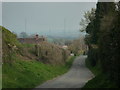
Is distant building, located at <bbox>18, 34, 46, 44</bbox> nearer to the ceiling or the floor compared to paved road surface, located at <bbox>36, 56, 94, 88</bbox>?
nearer to the ceiling

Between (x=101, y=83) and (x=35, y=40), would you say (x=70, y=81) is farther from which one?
(x=35, y=40)

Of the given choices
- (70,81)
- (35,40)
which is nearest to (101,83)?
(70,81)

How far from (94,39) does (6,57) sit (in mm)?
21482

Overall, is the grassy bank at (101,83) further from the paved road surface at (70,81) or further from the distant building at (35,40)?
the distant building at (35,40)

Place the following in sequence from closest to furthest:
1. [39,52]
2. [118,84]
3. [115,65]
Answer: [118,84] < [115,65] < [39,52]

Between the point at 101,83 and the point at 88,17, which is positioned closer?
the point at 101,83

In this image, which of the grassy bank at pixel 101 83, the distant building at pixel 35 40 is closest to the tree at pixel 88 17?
the distant building at pixel 35 40

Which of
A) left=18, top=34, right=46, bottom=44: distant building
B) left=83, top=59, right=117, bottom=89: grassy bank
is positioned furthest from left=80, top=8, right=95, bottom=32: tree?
left=83, top=59, right=117, bottom=89: grassy bank

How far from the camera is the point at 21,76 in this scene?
2789 centimetres

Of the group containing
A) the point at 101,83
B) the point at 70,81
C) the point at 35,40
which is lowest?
the point at 70,81

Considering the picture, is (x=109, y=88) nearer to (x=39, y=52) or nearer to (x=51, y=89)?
(x=51, y=89)

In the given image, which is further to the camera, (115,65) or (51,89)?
(51,89)

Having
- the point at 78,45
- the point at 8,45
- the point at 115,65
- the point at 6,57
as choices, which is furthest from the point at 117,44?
the point at 78,45

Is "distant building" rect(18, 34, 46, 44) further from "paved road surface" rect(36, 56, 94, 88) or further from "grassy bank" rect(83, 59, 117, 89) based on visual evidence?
"grassy bank" rect(83, 59, 117, 89)
